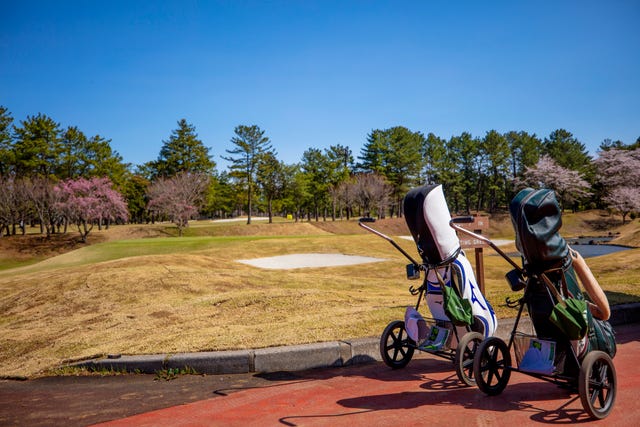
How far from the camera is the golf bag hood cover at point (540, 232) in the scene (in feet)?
11.8

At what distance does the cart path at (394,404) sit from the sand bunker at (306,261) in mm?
13189

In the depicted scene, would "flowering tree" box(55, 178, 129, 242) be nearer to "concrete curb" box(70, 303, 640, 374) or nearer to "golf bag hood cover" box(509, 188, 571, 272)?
"concrete curb" box(70, 303, 640, 374)

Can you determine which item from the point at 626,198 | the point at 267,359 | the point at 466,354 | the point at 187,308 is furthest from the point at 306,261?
the point at 626,198

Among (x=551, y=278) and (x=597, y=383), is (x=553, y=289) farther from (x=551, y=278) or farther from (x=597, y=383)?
(x=597, y=383)

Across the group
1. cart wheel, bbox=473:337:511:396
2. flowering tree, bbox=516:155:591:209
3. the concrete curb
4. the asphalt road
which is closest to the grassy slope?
the concrete curb

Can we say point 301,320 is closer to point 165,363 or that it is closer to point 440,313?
point 165,363

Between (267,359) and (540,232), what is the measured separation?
131 inches

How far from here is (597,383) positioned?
3.49m

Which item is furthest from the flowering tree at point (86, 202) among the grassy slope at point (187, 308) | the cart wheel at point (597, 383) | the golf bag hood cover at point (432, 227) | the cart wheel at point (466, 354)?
the cart wheel at point (597, 383)

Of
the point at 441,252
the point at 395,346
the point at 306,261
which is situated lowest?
the point at 306,261

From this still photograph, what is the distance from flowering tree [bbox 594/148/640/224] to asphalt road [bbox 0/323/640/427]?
47093mm

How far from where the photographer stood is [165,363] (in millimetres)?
5348

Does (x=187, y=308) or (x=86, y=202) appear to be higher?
(x=86, y=202)

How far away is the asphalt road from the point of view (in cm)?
358
